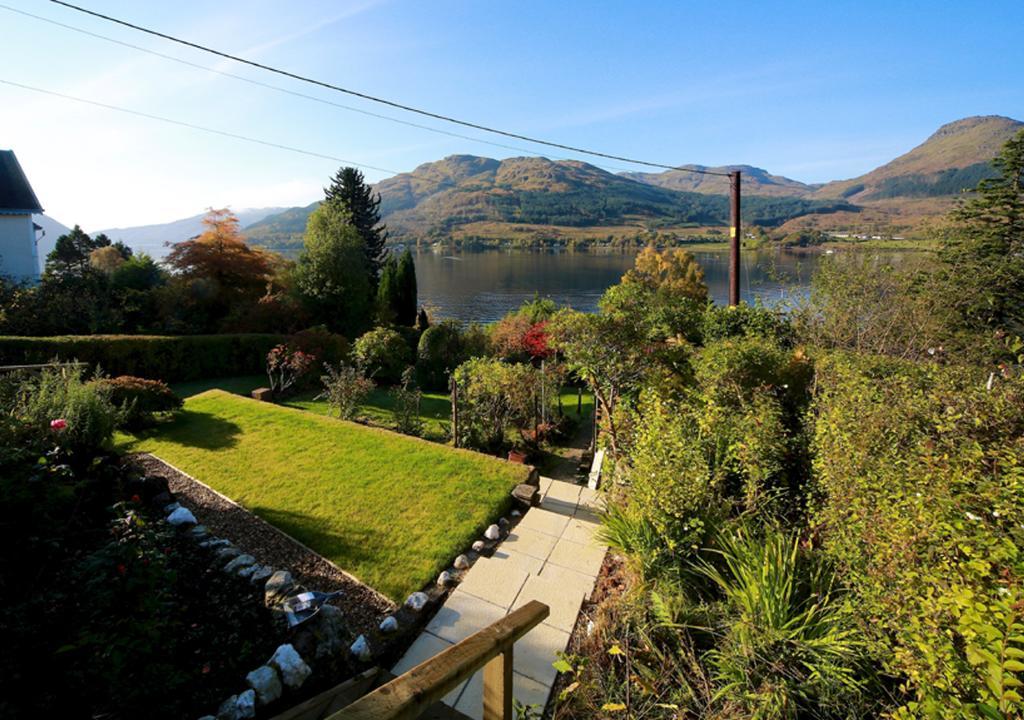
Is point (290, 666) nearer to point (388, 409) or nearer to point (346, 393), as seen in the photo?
point (346, 393)

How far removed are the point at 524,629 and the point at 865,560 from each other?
245cm

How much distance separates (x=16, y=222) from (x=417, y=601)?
30.6m

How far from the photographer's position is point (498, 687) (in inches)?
75.6

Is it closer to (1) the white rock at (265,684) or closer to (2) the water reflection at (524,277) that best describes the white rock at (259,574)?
(1) the white rock at (265,684)

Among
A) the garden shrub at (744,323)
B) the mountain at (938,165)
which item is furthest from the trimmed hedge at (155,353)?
the mountain at (938,165)

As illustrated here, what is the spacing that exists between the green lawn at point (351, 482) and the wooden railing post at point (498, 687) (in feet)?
8.80

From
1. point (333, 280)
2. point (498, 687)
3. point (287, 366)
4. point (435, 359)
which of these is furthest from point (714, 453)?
point (333, 280)

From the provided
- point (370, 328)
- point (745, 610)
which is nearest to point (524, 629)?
point (745, 610)

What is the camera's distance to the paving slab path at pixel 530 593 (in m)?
3.46

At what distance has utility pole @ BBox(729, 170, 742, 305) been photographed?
10.8 metres

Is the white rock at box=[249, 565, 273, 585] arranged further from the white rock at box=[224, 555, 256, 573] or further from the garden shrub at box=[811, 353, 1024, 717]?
the garden shrub at box=[811, 353, 1024, 717]

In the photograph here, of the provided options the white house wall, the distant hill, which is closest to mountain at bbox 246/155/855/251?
the distant hill

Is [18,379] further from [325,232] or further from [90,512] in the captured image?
[325,232]

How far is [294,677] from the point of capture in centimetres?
310
